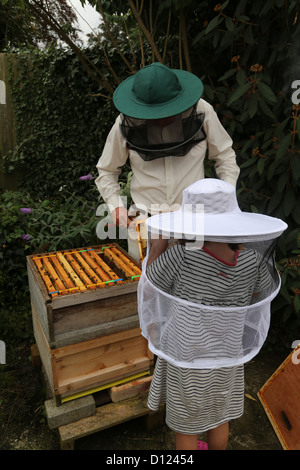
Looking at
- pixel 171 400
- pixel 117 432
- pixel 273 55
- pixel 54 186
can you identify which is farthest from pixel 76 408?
pixel 54 186

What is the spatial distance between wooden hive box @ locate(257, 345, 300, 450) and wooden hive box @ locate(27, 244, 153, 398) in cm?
72

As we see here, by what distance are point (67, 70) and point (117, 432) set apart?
4540mm

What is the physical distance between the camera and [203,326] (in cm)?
122

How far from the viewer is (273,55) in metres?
2.19

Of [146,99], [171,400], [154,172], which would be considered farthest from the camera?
[154,172]

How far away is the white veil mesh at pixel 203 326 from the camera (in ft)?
3.95

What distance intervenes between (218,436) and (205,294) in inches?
30.6

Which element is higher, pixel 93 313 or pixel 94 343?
pixel 93 313

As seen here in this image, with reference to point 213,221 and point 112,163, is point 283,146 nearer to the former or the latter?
point 112,163

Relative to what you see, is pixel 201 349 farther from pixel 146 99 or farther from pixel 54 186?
pixel 54 186

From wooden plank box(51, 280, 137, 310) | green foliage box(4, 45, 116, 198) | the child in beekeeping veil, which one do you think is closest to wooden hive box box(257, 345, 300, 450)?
the child in beekeeping veil

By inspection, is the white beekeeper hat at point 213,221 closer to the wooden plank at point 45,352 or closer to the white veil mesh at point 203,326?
the white veil mesh at point 203,326

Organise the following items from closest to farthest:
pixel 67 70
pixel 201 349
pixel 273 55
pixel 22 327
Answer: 1. pixel 201 349
2. pixel 273 55
3. pixel 22 327
4. pixel 67 70

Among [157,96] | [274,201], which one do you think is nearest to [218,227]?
[157,96]
